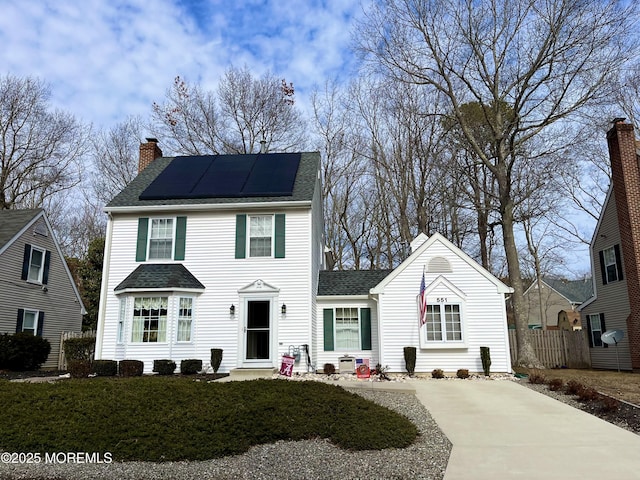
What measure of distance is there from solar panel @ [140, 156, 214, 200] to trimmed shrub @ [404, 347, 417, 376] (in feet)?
29.4

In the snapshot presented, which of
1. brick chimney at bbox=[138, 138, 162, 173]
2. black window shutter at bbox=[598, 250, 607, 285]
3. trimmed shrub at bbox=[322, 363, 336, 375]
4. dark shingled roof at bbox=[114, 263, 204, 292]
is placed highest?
brick chimney at bbox=[138, 138, 162, 173]

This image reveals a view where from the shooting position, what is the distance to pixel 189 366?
44.7 ft

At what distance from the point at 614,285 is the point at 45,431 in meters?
19.0

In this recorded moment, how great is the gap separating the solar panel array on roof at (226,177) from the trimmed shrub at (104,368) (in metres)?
5.53

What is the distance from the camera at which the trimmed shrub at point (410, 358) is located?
14180mm

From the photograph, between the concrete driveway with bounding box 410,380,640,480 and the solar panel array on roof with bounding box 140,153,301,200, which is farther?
the solar panel array on roof with bounding box 140,153,301,200

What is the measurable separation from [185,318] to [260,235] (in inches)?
141

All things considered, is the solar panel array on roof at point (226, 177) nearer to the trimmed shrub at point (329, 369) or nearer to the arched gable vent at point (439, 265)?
the arched gable vent at point (439, 265)

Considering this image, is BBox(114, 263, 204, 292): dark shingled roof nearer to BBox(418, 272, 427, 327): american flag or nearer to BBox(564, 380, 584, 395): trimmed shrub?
BBox(418, 272, 427, 327): american flag

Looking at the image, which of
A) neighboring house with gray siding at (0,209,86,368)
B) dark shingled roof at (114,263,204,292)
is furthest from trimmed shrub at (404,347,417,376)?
neighboring house with gray siding at (0,209,86,368)

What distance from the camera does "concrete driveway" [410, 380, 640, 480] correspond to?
5.12 meters

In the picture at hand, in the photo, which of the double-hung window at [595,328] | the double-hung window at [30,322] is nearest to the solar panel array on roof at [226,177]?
the double-hung window at [30,322]

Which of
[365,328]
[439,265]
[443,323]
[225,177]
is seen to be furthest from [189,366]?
[439,265]

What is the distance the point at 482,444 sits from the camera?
6.27 meters
